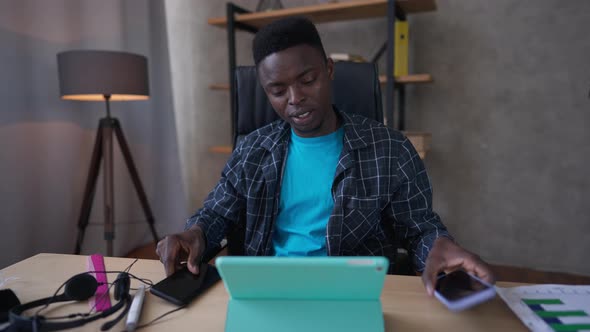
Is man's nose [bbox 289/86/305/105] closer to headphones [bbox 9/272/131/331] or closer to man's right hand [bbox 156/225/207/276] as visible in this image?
man's right hand [bbox 156/225/207/276]

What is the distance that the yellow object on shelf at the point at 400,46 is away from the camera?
1912mm

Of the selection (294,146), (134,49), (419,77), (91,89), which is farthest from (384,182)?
(134,49)

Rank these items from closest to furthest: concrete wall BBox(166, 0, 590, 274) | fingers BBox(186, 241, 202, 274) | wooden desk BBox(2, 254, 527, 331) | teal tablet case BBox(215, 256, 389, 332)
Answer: teal tablet case BBox(215, 256, 389, 332) → wooden desk BBox(2, 254, 527, 331) → fingers BBox(186, 241, 202, 274) → concrete wall BBox(166, 0, 590, 274)

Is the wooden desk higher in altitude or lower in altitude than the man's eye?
lower

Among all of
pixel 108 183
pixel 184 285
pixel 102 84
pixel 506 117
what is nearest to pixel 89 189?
pixel 108 183

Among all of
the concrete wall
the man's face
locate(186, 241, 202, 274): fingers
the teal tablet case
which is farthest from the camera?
the concrete wall

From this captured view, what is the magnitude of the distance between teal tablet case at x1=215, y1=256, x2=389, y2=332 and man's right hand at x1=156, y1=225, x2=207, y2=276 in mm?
242

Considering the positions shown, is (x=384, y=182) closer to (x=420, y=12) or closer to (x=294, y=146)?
(x=294, y=146)

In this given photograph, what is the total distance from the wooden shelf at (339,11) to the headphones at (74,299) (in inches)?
64.4

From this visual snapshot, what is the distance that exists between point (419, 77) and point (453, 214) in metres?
0.90

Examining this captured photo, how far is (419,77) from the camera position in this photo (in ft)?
6.28

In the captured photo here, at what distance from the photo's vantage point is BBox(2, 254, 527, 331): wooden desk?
0.61 meters

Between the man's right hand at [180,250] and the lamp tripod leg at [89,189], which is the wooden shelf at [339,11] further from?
the man's right hand at [180,250]

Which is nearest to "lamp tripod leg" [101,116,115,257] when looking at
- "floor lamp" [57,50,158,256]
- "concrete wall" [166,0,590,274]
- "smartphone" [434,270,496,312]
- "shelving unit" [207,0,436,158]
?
"floor lamp" [57,50,158,256]
